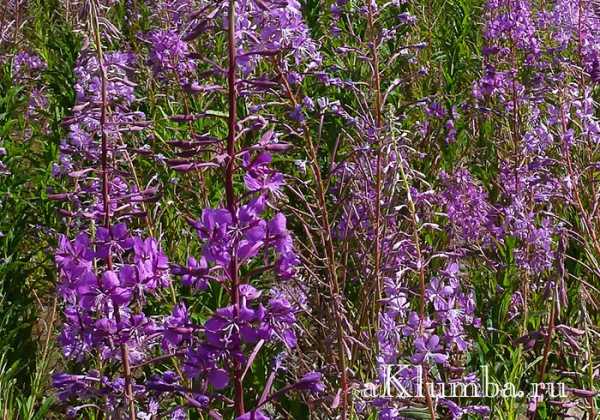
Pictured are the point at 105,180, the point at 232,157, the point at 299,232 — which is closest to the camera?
the point at 232,157

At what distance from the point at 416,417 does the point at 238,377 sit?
0.86 metres

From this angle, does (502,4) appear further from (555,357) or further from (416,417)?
(416,417)

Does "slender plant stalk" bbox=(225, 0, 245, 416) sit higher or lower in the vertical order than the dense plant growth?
higher

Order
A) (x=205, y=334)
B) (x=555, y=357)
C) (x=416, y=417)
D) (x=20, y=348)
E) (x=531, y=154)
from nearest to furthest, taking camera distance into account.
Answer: (x=205, y=334), (x=416, y=417), (x=555, y=357), (x=20, y=348), (x=531, y=154)

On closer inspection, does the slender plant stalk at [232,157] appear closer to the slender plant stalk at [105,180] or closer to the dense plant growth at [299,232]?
the dense plant growth at [299,232]

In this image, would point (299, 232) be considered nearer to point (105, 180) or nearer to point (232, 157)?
point (105, 180)

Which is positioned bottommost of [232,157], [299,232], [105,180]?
[299,232]

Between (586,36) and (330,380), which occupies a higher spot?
(586,36)

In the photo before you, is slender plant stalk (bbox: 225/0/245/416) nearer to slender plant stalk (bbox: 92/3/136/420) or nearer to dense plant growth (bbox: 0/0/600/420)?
dense plant growth (bbox: 0/0/600/420)

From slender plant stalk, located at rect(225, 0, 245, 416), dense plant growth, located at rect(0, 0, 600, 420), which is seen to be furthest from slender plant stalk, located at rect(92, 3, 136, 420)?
slender plant stalk, located at rect(225, 0, 245, 416)

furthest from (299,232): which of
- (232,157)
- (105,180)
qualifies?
(232,157)

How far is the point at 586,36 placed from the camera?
4.55m

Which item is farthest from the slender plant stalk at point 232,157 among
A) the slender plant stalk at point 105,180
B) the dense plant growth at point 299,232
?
the slender plant stalk at point 105,180

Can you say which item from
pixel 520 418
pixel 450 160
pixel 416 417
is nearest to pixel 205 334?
pixel 416 417
